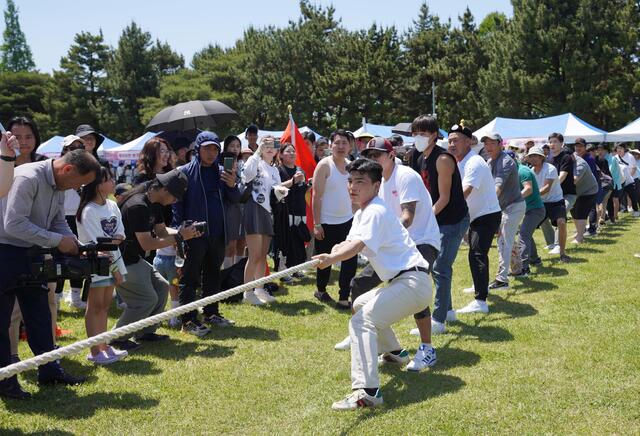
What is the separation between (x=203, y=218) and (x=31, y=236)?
226 cm

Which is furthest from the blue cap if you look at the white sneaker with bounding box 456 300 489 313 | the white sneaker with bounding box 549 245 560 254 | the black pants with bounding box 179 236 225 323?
the white sneaker with bounding box 549 245 560 254

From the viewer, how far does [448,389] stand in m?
4.75

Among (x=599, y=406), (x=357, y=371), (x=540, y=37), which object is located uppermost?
(x=540, y=37)

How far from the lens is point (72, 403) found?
4.65 meters

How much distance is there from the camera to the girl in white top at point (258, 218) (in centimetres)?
774

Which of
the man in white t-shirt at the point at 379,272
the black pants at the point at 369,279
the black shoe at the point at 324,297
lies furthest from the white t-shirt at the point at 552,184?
the man in white t-shirt at the point at 379,272

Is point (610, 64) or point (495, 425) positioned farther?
point (610, 64)

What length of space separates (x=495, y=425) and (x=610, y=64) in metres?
37.5

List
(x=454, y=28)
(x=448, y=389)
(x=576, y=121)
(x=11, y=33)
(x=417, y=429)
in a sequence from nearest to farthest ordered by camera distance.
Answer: (x=417, y=429) < (x=448, y=389) < (x=576, y=121) < (x=454, y=28) < (x=11, y=33)

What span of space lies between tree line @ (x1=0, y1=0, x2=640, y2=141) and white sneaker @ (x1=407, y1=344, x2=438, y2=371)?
3463 centimetres

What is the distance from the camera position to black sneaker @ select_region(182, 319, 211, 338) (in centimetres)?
652

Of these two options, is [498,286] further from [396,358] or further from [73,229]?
[73,229]

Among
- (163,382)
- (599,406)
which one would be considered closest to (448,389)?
(599,406)

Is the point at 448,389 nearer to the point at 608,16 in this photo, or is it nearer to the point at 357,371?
the point at 357,371
